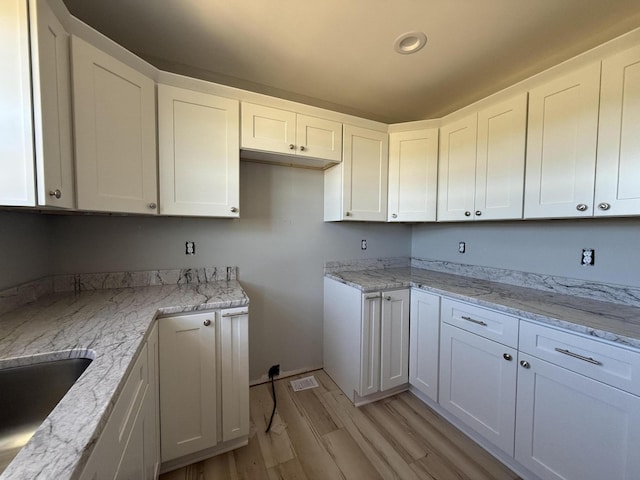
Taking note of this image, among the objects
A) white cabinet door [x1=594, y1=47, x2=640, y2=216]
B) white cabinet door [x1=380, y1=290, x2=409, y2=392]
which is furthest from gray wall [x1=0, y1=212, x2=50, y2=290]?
white cabinet door [x1=594, y1=47, x2=640, y2=216]

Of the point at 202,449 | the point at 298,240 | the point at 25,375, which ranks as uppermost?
the point at 298,240

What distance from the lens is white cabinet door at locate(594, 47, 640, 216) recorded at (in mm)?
1166

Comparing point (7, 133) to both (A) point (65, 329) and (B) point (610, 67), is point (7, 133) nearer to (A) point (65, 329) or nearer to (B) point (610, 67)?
(A) point (65, 329)

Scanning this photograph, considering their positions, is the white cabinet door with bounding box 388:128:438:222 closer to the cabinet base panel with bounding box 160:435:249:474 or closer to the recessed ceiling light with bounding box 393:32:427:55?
the recessed ceiling light with bounding box 393:32:427:55

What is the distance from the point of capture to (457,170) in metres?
1.96

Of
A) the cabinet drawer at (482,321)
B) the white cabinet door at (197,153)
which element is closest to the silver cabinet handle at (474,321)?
the cabinet drawer at (482,321)

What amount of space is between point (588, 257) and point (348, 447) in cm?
188

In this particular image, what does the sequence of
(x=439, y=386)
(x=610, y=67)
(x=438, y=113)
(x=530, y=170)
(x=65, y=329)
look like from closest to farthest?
(x=65, y=329), (x=610, y=67), (x=530, y=170), (x=439, y=386), (x=438, y=113)

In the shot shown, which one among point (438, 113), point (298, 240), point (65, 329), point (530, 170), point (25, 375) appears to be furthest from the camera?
point (438, 113)

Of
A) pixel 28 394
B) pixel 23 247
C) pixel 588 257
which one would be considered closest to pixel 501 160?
pixel 588 257

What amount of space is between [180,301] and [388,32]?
1.91 metres

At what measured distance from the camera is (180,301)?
1361mm

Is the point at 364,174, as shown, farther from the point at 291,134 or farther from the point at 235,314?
the point at 235,314

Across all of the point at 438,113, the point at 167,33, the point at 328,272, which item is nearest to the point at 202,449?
the point at 328,272
